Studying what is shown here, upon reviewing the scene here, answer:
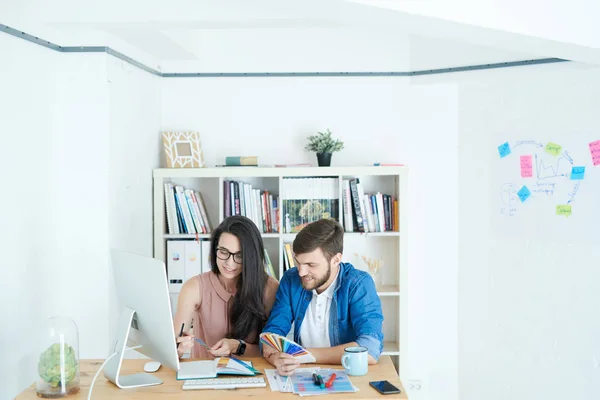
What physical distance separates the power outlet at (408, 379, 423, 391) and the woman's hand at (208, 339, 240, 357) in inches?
81.5

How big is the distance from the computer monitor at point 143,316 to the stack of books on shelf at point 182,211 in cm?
165

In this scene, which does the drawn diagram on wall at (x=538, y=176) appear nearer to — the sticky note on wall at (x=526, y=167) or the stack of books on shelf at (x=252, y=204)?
the sticky note on wall at (x=526, y=167)

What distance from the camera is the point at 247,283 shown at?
307 centimetres

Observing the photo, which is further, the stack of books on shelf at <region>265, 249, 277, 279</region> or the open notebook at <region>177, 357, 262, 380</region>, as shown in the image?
the stack of books on shelf at <region>265, 249, 277, 279</region>

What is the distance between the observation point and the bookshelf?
4.36m

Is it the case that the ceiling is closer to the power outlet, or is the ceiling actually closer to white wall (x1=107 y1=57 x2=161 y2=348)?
white wall (x1=107 y1=57 x2=161 y2=348)

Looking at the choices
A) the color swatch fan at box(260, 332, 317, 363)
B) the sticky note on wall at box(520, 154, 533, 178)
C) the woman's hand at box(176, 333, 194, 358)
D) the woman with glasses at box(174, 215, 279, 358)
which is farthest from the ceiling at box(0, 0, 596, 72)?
the woman's hand at box(176, 333, 194, 358)

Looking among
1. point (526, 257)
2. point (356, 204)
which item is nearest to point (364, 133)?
point (356, 204)

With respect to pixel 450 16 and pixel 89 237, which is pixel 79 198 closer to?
→ pixel 89 237

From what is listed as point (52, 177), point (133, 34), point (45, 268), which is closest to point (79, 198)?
point (52, 177)

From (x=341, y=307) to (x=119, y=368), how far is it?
3.20ft

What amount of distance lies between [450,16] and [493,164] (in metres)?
1.89

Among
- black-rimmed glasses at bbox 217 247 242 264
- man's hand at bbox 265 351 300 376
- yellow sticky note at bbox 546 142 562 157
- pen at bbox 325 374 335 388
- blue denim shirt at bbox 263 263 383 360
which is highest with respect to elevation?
yellow sticky note at bbox 546 142 562 157

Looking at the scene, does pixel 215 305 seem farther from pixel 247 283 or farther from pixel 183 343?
pixel 183 343
